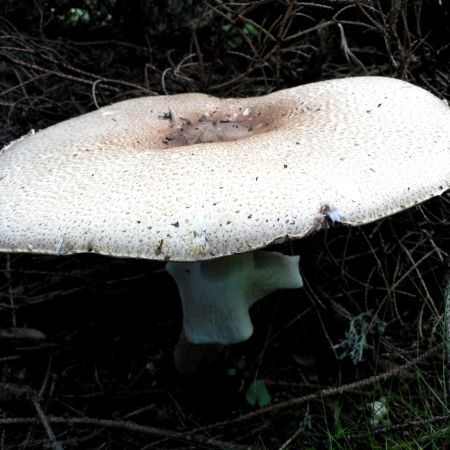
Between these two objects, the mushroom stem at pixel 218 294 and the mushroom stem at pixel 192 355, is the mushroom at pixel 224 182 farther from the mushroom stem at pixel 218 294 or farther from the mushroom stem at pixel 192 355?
the mushroom stem at pixel 192 355

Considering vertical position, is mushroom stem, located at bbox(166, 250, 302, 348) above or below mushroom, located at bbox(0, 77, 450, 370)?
below

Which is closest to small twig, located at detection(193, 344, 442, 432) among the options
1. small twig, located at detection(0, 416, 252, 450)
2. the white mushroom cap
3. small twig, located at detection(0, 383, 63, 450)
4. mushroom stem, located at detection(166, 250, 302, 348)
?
small twig, located at detection(0, 416, 252, 450)

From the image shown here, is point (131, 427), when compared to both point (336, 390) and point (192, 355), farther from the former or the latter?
point (336, 390)

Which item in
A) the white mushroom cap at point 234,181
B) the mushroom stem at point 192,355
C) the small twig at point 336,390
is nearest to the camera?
the white mushroom cap at point 234,181

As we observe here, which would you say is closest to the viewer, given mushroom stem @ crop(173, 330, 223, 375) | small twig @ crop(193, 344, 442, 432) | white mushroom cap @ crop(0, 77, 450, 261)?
white mushroom cap @ crop(0, 77, 450, 261)

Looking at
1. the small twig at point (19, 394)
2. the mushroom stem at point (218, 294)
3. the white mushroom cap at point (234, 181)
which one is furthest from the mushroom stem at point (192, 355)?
the white mushroom cap at point (234, 181)

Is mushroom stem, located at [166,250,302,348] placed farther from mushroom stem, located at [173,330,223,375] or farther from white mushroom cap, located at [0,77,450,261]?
white mushroom cap, located at [0,77,450,261]

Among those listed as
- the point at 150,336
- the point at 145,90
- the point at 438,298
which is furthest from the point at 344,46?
the point at 150,336

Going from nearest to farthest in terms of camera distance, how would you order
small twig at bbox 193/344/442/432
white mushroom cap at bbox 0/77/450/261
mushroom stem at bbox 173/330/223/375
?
white mushroom cap at bbox 0/77/450/261
small twig at bbox 193/344/442/432
mushroom stem at bbox 173/330/223/375
